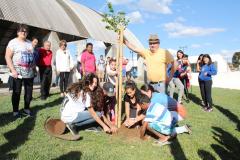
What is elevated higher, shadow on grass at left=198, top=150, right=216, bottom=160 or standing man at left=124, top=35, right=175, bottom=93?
standing man at left=124, top=35, right=175, bottom=93

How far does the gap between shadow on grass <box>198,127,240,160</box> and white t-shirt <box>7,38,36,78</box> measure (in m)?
3.90

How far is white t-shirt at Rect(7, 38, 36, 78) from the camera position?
24.0ft

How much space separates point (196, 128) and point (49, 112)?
11.1ft

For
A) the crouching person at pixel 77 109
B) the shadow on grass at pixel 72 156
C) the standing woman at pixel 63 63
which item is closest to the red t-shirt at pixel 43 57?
the standing woman at pixel 63 63

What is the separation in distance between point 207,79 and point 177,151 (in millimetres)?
5345

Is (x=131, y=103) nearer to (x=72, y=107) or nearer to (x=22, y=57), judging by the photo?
(x=72, y=107)

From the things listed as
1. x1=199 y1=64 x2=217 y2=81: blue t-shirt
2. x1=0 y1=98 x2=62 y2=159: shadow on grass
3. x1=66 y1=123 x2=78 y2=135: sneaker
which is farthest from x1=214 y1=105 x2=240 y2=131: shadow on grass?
x1=0 y1=98 x2=62 y2=159: shadow on grass

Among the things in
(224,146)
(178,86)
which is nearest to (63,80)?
(178,86)

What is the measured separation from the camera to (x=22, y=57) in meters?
7.41

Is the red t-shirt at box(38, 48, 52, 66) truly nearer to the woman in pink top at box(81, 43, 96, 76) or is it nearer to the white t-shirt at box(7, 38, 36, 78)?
the woman in pink top at box(81, 43, 96, 76)

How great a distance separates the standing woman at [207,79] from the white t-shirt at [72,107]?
514 centimetres

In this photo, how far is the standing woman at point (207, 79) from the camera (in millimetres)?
10672

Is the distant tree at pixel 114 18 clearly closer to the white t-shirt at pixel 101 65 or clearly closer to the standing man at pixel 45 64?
the standing man at pixel 45 64

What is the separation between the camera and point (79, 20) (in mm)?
23250
